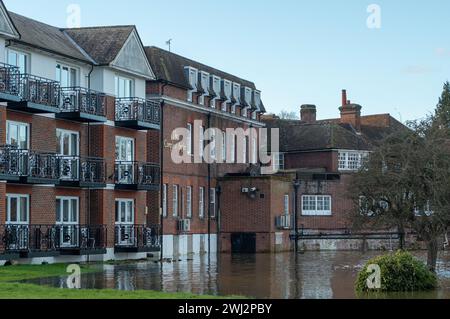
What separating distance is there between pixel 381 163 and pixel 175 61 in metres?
21.8

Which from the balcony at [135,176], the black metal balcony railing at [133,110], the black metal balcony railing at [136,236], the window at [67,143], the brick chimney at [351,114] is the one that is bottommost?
the black metal balcony railing at [136,236]

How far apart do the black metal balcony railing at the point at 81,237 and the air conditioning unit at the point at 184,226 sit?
773 centimetres

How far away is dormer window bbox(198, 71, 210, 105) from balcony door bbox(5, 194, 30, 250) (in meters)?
16.7

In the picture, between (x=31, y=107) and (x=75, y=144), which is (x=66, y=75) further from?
(x=31, y=107)

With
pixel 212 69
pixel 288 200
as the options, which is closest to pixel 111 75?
pixel 212 69

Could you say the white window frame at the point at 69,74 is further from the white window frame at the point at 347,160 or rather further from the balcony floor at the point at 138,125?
the white window frame at the point at 347,160

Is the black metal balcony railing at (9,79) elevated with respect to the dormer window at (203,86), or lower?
lower

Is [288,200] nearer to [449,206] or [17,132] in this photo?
[17,132]

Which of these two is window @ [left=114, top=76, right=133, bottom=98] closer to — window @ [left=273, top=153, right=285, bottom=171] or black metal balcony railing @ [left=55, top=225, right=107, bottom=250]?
black metal balcony railing @ [left=55, top=225, right=107, bottom=250]

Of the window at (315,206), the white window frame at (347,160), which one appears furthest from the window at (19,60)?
the white window frame at (347,160)

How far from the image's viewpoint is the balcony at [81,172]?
34.1 m

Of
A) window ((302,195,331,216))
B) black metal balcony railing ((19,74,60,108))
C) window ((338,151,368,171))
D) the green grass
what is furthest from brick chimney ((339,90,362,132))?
the green grass

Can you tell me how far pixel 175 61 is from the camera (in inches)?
1809

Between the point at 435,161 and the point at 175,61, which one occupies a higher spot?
the point at 175,61
